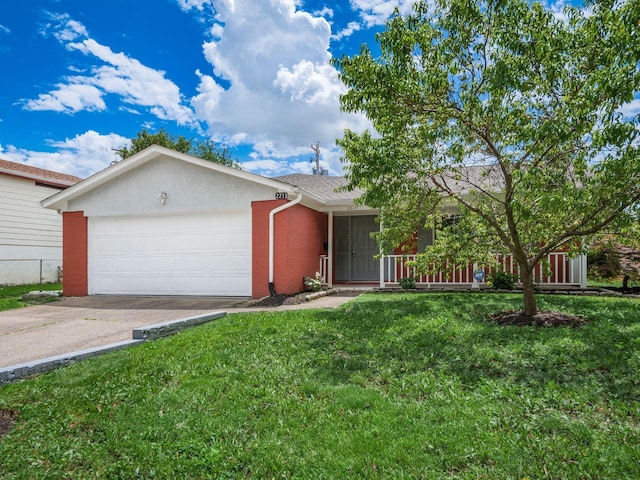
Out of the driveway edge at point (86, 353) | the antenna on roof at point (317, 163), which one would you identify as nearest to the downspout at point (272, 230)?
the driveway edge at point (86, 353)

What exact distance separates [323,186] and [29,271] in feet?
39.8

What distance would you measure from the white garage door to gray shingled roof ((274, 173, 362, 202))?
2.32m

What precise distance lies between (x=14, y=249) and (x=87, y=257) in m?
5.93

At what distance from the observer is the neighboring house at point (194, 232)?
32.4 ft

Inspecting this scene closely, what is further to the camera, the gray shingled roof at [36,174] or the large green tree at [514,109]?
the gray shingled roof at [36,174]

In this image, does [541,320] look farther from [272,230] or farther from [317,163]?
[317,163]

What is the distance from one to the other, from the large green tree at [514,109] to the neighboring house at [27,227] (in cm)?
1397

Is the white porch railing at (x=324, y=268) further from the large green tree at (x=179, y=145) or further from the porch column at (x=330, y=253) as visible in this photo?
the large green tree at (x=179, y=145)

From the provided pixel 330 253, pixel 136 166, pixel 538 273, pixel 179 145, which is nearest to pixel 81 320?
pixel 136 166

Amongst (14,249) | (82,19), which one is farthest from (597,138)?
(14,249)

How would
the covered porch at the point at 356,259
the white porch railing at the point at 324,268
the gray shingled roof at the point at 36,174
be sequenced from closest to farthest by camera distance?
the covered porch at the point at 356,259
the white porch railing at the point at 324,268
the gray shingled roof at the point at 36,174

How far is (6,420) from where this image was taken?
3.23 meters

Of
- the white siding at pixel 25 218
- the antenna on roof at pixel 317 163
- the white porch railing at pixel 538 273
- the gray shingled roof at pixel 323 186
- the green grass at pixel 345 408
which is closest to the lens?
the green grass at pixel 345 408

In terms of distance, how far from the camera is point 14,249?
15102 mm
